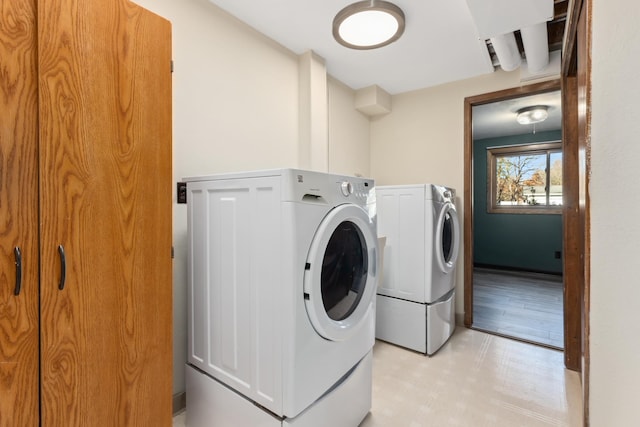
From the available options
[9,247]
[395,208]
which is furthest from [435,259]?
[9,247]

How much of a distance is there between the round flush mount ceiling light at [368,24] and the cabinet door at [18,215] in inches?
58.1

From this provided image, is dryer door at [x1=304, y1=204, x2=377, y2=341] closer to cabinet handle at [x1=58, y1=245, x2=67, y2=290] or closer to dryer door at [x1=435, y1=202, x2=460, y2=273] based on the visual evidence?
cabinet handle at [x1=58, y1=245, x2=67, y2=290]

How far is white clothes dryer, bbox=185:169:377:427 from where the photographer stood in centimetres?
115

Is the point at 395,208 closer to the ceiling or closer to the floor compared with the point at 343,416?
closer to the ceiling

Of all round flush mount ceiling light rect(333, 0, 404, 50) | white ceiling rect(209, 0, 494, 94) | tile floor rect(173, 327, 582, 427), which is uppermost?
white ceiling rect(209, 0, 494, 94)

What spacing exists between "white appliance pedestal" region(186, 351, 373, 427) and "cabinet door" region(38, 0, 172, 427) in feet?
0.80

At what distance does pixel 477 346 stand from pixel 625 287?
2134mm

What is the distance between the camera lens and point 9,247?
83 centimetres

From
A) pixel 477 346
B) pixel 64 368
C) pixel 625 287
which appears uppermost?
pixel 625 287

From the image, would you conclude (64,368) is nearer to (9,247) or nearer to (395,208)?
(9,247)

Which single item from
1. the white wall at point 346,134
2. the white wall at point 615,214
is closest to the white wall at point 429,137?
the white wall at point 346,134

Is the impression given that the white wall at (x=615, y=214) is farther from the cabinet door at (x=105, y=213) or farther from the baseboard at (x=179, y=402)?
the baseboard at (x=179, y=402)

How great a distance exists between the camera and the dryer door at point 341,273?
47.1 inches

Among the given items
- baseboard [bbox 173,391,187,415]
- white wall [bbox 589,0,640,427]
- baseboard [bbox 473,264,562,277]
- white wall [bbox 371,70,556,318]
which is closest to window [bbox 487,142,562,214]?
baseboard [bbox 473,264,562,277]
